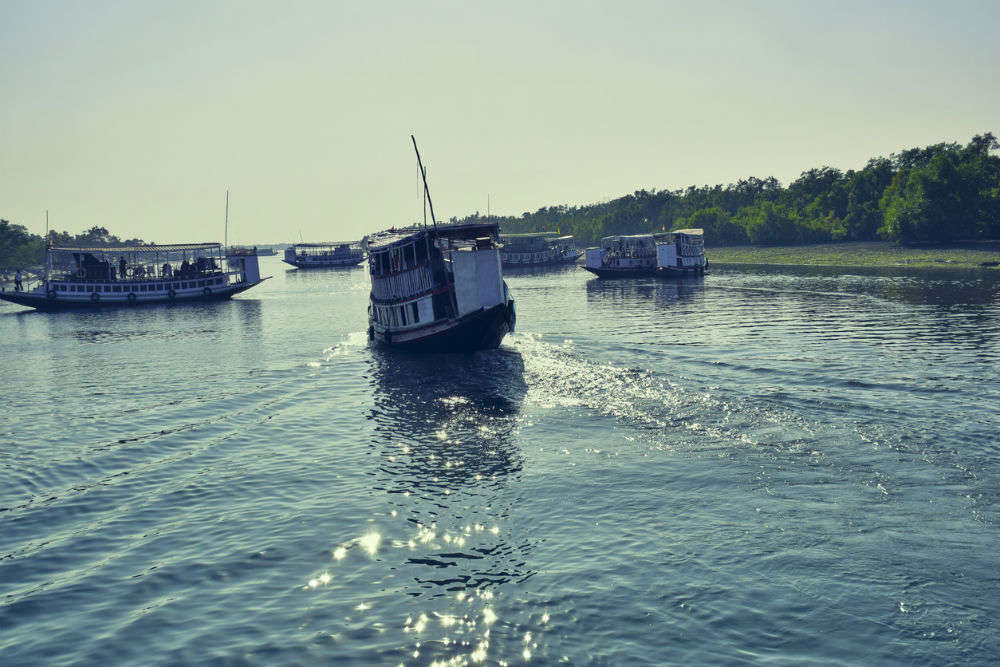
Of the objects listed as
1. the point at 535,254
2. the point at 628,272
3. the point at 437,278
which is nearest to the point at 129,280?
the point at 437,278

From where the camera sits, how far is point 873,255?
109500 mm

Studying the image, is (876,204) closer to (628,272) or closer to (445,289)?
(628,272)

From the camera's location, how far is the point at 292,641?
10820mm

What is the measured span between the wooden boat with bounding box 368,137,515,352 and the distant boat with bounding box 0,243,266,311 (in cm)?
5398

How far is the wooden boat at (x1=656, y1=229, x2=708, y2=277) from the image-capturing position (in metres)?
91.9

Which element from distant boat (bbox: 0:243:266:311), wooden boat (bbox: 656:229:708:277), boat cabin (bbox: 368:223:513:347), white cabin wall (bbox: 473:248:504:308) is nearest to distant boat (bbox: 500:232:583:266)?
wooden boat (bbox: 656:229:708:277)

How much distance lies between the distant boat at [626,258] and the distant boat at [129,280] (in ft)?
166

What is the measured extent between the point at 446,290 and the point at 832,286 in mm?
53023

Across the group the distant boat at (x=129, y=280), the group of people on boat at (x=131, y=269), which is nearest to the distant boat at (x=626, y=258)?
the distant boat at (x=129, y=280)

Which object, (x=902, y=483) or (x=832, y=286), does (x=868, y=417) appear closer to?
(x=902, y=483)

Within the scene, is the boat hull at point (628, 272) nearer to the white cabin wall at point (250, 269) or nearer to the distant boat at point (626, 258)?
the distant boat at point (626, 258)

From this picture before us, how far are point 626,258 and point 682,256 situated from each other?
9.66 m

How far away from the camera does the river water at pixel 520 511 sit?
10883mm

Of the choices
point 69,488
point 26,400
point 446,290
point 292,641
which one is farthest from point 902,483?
point 26,400
